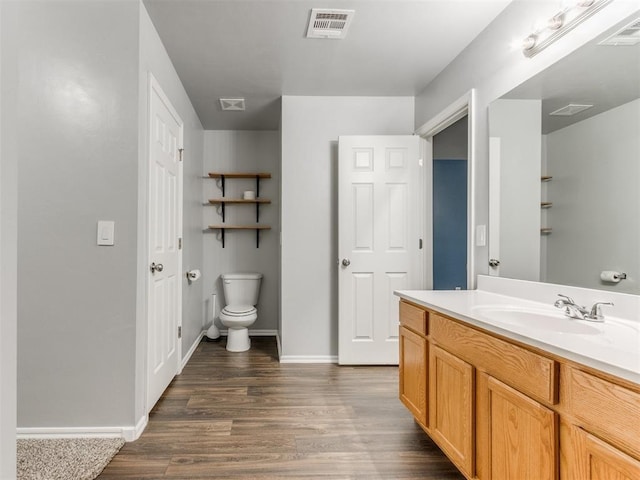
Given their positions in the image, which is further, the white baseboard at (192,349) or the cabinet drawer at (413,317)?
the white baseboard at (192,349)

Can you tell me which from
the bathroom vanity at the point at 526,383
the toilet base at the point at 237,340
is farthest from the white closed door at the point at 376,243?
the bathroom vanity at the point at 526,383

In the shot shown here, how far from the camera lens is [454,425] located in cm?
155

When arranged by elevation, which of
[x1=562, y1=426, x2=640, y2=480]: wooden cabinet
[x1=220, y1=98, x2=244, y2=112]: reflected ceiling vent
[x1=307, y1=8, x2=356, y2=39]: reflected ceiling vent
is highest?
[x1=307, y1=8, x2=356, y2=39]: reflected ceiling vent

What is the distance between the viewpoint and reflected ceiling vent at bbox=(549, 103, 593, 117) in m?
1.54

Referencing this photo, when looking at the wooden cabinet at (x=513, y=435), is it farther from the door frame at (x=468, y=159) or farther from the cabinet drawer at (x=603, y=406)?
the door frame at (x=468, y=159)

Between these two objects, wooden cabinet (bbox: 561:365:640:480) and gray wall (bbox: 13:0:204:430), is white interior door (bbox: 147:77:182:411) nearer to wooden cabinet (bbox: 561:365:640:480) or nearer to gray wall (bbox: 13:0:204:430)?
gray wall (bbox: 13:0:204:430)

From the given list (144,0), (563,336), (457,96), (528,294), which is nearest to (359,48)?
(457,96)

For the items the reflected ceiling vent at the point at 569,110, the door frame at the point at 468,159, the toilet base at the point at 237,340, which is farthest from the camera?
the toilet base at the point at 237,340

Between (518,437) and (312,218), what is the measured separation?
7.99 feet

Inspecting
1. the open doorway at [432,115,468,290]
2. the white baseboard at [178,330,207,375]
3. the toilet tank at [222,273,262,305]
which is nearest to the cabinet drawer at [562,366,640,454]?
the white baseboard at [178,330,207,375]

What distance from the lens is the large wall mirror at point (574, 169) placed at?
4.34 feet

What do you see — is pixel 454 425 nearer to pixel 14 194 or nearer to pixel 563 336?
pixel 563 336

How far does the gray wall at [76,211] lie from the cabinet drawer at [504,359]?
1.62m

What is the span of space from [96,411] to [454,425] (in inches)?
71.1
